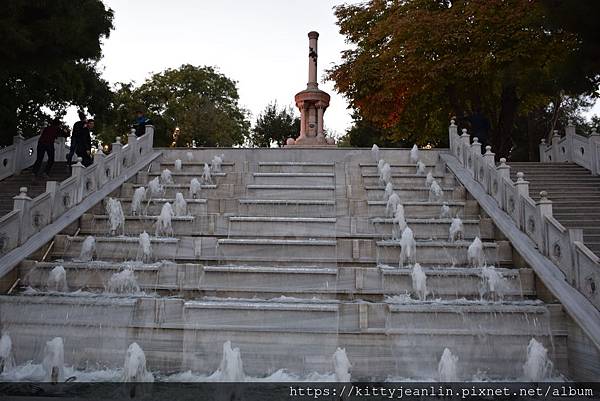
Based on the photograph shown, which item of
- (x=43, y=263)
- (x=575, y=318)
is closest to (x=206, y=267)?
(x=43, y=263)

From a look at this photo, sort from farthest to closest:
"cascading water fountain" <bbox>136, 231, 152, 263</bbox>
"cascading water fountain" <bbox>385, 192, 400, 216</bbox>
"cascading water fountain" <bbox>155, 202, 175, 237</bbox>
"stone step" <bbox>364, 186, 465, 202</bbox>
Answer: "stone step" <bbox>364, 186, 465, 202</bbox>, "cascading water fountain" <bbox>385, 192, 400, 216</bbox>, "cascading water fountain" <bbox>155, 202, 175, 237</bbox>, "cascading water fountain" <bbox>136, 231, 152, 263</bbox>

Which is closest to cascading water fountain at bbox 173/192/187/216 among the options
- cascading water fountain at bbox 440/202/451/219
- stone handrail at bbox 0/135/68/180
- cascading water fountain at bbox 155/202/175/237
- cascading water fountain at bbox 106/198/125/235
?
cascading water fountain at bbox 155/202/175/237

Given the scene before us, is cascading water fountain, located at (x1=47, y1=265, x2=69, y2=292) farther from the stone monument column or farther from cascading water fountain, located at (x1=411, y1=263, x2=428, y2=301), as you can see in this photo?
the stone monument column

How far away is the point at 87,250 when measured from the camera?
8.95m

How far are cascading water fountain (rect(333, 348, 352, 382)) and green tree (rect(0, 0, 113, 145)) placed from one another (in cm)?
897

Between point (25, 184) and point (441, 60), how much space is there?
15.4m

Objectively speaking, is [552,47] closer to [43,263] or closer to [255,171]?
[255,171]

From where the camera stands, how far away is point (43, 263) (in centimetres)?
827

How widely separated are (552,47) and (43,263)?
17.7 m

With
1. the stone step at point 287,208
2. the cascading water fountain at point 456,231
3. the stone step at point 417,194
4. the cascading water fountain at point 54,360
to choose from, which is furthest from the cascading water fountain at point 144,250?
the cascading water fountain at point 456,231

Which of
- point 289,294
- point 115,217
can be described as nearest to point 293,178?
point 115,217

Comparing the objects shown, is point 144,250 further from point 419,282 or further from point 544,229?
point 544,229

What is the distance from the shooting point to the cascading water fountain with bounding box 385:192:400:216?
1055 cm

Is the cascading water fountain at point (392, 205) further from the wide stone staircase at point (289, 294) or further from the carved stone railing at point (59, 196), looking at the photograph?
the carved stone railing at point (59, 196)
